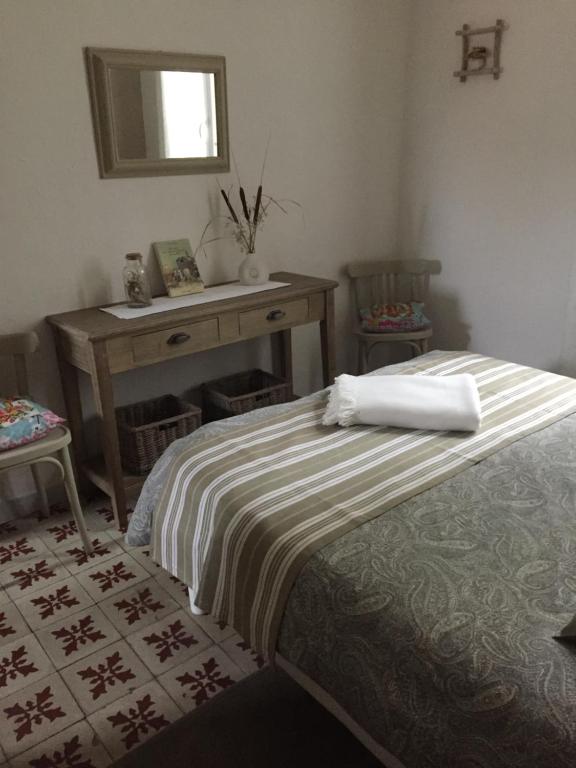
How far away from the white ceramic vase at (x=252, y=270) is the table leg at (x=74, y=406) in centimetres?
83

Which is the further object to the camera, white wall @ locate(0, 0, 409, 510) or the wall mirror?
the wall mirror

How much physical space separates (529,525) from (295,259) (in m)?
2.08

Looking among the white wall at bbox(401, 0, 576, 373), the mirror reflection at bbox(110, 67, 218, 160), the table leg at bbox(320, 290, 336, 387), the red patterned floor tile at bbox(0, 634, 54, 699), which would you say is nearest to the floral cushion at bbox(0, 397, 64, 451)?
the red patterned floor tile at bbox(0, 634, 54, 699)

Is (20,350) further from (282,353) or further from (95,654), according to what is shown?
(282,353)

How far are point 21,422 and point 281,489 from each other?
1.01 metres

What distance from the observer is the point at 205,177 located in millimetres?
Answer: 2732

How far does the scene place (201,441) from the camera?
1.79 metres

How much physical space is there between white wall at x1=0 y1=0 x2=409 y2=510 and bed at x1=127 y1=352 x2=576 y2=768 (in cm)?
120

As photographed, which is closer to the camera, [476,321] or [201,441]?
[201,441]

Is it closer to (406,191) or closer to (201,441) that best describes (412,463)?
(201,441)

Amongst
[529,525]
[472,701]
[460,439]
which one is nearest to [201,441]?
[460,439]

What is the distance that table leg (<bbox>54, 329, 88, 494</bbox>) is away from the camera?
96.0 inches

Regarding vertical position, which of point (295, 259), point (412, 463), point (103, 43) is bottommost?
point (412, 463)

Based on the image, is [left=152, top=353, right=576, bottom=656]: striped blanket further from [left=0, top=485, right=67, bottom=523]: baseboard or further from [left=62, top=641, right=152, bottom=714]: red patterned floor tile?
[left=0, top=485, right=67, bottom=523]: baseboard
